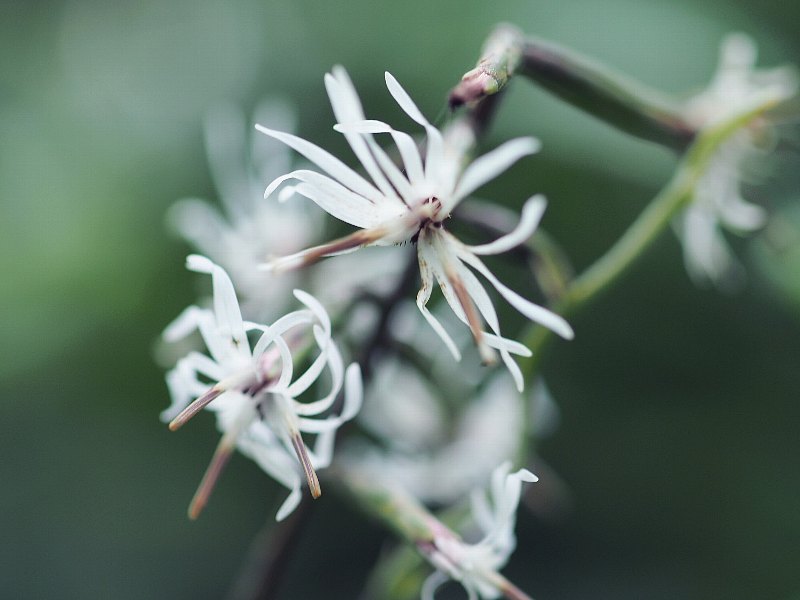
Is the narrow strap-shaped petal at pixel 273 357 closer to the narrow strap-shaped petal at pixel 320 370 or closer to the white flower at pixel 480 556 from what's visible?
the narrow strap-shaped petal at pixel 320 370

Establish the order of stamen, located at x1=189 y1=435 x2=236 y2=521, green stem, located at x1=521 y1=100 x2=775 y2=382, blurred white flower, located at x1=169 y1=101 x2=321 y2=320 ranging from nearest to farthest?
stamen, located at x1=189 y1=435 x2=236 y2=521 < green stem, located at x1=521 y1=100 x2=775 y2=382 < blurred white flower, located at x1=169 y1=101 x2=321 y2=320

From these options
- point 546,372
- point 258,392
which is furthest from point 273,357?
point 546,372

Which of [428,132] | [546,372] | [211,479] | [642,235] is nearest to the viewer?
[428,132]

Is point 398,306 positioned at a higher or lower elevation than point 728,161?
lower

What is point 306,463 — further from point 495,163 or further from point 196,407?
point 495,163

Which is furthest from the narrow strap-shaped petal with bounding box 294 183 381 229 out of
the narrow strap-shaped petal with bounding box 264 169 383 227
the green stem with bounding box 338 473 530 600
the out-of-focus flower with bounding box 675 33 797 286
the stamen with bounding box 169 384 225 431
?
the out-of-focus flower with bounding box 675 33 797 286

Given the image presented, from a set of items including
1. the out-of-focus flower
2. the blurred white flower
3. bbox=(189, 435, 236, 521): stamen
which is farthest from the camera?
the blurred white flower

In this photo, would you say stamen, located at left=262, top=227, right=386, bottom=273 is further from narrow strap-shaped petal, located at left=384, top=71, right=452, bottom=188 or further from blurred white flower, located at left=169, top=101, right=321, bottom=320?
blurred white flower, located at left=169, top=101, right=321, bottom=320

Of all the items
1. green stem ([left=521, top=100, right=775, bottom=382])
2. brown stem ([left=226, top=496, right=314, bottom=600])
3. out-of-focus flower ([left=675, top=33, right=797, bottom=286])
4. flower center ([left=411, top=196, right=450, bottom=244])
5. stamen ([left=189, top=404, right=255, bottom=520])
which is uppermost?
out-of-focus flower ([left=675, top=33, right=797, bottom=286])
